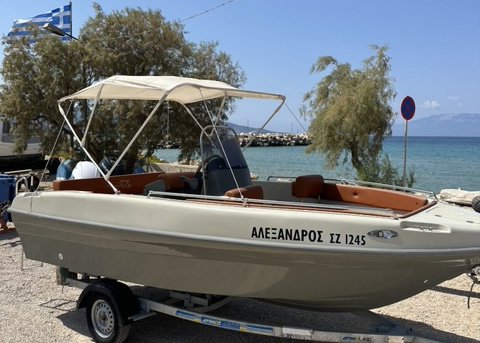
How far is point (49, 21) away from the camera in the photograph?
17.6m

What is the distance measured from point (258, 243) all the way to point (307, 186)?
2.08 meters

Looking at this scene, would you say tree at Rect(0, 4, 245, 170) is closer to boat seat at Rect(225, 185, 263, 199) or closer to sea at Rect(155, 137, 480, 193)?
sea at Rect(155, 137, 480, 193)

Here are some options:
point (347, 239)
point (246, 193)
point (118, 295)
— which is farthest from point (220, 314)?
point (347, 239)

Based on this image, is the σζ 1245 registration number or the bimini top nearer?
the σζ 1245 registration number

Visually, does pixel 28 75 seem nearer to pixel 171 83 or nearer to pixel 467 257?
pixel 171 83

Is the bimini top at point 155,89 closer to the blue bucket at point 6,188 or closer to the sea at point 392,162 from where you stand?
the sea at point 392,162

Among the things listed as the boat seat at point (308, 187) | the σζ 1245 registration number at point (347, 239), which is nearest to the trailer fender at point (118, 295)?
the σζ 1245 registration number at point (347, 239)

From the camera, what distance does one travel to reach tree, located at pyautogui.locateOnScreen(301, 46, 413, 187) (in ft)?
41.3

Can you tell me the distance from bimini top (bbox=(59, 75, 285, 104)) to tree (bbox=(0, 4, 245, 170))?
30.0ft

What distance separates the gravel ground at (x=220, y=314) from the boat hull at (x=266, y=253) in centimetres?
83

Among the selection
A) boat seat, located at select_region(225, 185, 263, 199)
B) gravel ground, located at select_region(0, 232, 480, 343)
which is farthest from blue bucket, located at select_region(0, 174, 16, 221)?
boat seat, located at select_region(225, 185, 263, 199)

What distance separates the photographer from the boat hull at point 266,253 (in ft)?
11.2

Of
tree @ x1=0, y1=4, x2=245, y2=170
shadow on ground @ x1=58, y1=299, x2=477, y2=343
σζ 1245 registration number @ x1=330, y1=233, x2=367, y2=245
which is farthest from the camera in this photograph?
tree @ x1=0, y1=4, x2=245, y2=170

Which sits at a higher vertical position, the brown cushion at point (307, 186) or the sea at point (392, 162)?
the brown cushion at point (307, 186)
